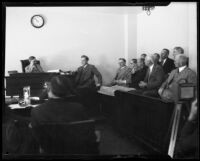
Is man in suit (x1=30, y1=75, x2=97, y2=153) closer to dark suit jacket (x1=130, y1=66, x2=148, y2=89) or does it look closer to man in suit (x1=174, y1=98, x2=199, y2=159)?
dark suit jacket (x1=130, y1=66, x2=148, y2=89)

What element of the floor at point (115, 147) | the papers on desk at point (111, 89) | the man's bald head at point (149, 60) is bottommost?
the floor at point (115, 147)

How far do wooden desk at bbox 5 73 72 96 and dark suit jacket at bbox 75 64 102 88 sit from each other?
0.10 m

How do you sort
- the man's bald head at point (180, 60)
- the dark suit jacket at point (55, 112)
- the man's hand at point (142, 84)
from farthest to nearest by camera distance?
1. the man's hand at point (142, 84)
2. the man's bald head at point (180, 60)
3. the dark suit jacket at point (55, 112)

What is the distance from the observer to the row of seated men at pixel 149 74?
2455 millimetres

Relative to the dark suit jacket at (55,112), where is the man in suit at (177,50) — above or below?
above

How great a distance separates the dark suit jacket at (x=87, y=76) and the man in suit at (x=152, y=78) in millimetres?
465

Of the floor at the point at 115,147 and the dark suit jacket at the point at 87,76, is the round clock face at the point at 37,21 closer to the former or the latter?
the dark suit jacket at the point at 87,76

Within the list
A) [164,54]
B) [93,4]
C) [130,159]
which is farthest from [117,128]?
[93,4]

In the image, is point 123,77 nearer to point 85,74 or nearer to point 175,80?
point 85,74

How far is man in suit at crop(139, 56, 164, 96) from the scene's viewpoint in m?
2.50

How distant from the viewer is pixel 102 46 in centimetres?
254

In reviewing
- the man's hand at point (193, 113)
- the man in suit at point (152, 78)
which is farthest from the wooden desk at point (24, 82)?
the man's hand at point (193, 113)

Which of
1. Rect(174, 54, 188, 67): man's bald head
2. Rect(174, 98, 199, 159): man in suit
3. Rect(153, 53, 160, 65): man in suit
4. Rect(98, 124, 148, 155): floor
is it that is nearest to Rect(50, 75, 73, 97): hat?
Rect(98, 124, 148, 155): floor

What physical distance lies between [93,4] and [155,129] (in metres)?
1.40
